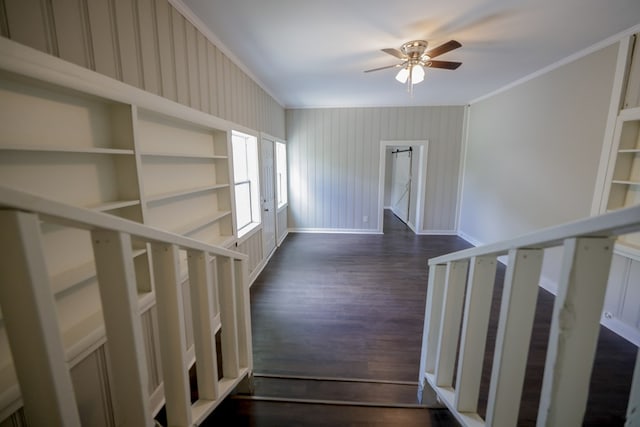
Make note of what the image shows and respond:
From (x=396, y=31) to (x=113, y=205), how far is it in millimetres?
2557

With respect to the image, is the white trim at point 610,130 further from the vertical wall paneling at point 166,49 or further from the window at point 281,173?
the window at point 281,173

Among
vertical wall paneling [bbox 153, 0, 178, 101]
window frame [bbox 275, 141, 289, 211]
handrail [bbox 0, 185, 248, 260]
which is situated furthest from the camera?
window frame [bbox 275, 141, 289, 211]

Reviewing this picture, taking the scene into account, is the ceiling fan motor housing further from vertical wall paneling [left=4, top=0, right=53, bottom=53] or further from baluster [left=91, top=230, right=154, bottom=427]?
baluster [left=91, top=230, right=154, bottom=427]

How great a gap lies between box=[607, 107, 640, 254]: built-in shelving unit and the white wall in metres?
0.16

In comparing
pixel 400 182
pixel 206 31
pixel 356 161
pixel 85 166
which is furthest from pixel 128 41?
pixel 400 182

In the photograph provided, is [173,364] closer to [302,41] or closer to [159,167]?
[159,167]

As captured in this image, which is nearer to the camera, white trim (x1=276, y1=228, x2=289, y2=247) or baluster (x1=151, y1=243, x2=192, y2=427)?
baluster (x1=151, y1=243, x2=192, y2=427)

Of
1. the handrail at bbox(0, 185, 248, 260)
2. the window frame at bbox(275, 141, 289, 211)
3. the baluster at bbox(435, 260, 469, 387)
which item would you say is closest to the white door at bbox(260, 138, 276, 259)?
the window frame at bbox(275, 141, 289, 211)

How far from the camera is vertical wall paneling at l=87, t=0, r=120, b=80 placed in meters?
1.27

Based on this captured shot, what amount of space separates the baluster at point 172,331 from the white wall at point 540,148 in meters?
3.73

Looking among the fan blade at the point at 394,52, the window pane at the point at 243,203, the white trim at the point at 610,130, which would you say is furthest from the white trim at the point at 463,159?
the window pane at the point at 243,203

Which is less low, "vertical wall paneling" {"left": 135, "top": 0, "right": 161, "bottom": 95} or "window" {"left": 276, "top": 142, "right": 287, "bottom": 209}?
"vertical wall paneling" {"left": 135, "top": 0, "right": 161, "bottom": 95}

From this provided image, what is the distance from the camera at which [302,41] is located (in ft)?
8.16

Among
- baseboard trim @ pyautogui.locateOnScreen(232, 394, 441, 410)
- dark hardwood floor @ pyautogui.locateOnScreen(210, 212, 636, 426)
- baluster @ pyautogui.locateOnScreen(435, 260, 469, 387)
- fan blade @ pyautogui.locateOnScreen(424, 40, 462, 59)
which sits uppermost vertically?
fan blade @ pyautogui.locateOnScreen(424, 40, 462, 59)
